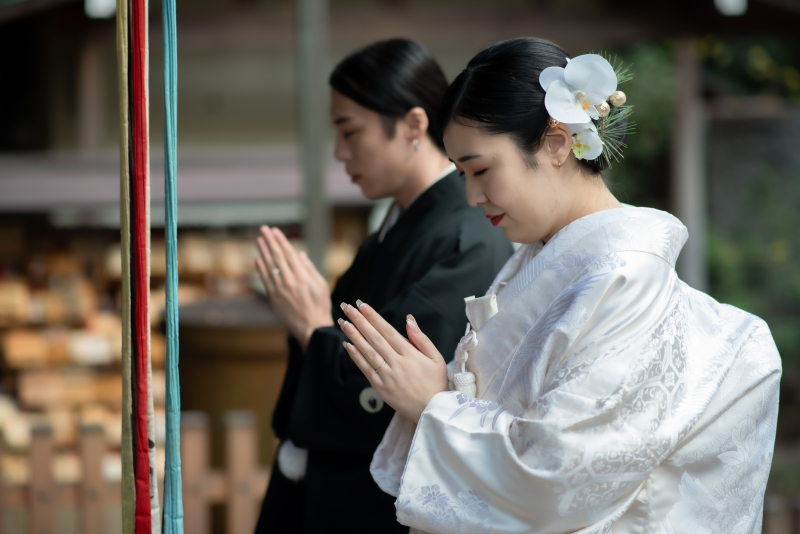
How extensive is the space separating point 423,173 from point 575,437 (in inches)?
40.1

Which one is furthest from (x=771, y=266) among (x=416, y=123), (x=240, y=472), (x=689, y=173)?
(x=416, y=123)

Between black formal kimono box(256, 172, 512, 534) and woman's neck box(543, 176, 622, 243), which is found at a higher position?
woman's neck box(543, 176, 622, 243)

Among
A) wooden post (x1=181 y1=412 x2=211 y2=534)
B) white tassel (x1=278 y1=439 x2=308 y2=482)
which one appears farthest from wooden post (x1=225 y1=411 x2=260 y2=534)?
white tassel (x1=278 y1=439 x2=308 y2=482)

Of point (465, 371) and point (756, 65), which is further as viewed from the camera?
point (756, 65)

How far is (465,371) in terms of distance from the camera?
4.25ft

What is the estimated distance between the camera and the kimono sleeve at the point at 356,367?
5.33 feet

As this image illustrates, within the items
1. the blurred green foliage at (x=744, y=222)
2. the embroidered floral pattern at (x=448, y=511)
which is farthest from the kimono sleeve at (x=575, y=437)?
the blurred green foliage at (x=744, y=222)

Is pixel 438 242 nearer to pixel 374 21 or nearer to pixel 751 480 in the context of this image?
pixel 751 480

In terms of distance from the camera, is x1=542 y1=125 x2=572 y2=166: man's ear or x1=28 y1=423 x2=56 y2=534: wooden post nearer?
x1=542 y1=125 x2=572 y2=166: man's ear

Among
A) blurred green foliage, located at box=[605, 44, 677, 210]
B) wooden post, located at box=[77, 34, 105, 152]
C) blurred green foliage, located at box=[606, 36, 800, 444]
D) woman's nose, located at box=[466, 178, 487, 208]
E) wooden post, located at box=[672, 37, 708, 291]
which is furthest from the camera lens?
blurred green foliage, located at box=[605, 44, 677, 210]

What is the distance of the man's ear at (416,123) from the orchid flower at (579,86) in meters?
0.63

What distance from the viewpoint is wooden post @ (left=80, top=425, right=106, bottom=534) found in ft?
10.0

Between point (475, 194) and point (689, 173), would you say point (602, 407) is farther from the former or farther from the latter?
point (689, 173)

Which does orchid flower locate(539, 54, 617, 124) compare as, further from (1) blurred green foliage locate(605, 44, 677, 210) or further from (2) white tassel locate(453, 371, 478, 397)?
(1) blurred green foliage locate(605, 44, 677, 210)
